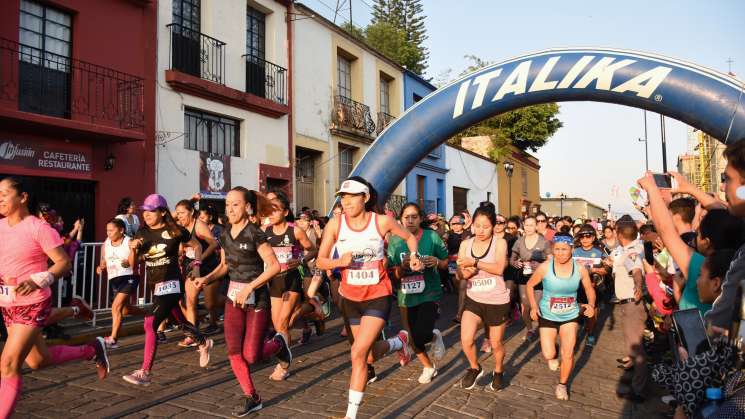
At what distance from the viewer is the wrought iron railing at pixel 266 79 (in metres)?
14.8

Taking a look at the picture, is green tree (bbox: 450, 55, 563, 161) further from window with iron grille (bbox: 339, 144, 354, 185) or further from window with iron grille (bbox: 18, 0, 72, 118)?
window with iron grille (bbox: 18, 0, 72, 118)

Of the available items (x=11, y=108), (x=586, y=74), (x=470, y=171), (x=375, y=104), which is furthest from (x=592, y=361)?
(x=470, y=171)

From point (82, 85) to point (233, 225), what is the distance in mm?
7403

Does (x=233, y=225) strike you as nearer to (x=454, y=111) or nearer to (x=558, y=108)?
(x=454, y=111)

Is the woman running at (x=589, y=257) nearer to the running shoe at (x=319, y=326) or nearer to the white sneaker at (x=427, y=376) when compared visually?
the white sneaker at (x=427, y=376)

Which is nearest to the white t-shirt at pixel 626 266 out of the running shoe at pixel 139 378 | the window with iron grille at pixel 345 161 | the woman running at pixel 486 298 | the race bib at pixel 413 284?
the woman running at pixel 486 298

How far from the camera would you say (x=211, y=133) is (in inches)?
536

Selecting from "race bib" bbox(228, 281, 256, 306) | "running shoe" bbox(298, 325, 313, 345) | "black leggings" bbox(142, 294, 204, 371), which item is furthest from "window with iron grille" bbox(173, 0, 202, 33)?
"race bib" bbox(228, 281, 256, 306)

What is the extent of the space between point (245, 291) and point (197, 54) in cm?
1004

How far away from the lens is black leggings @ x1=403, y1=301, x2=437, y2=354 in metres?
5.48

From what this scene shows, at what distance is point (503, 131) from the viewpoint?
116ft

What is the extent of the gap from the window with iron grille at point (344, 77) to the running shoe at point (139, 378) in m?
14.7

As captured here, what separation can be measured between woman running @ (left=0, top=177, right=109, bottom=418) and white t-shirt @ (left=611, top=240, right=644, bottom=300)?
17.4ft

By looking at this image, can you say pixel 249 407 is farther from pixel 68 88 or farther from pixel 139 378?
pixel 68 88
